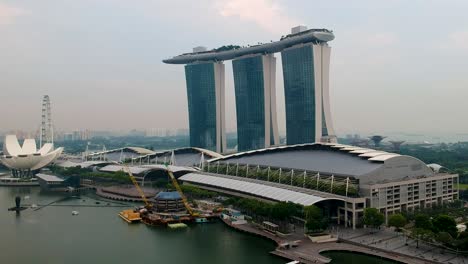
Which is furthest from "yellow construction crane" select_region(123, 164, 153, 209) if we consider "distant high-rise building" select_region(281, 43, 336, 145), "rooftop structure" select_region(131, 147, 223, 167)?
"distant high-rise building" select_region(281, 43, 336, 145)

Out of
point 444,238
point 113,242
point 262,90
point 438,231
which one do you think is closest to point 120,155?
point 262,90

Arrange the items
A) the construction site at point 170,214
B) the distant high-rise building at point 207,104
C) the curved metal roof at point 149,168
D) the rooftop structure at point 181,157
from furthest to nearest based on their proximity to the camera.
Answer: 1. the distant high-rise building at point 207,104
2. the rooftop structure at point 181,157
3. the curved metal roof at point 149,168
4. the construction site at point 170,214

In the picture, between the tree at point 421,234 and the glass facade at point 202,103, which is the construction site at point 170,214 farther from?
the glass facade at point 202,103

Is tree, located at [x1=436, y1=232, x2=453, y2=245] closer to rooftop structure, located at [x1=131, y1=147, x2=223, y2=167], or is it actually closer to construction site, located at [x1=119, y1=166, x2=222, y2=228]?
construction site, located at [x1=119, y1=166, x2=222, y2=228]

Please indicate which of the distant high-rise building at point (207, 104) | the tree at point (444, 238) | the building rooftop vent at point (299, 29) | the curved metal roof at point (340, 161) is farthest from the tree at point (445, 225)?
the distant high-rise building at point (207, 104)

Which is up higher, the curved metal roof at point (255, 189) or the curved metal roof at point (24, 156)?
the curved metal roof at point (24, 156)
